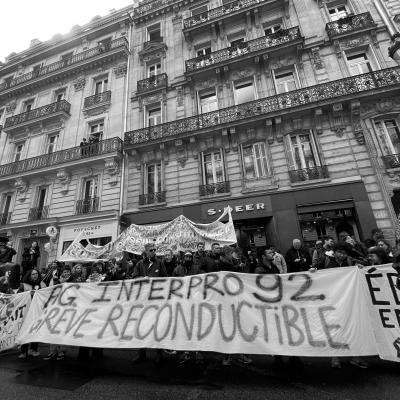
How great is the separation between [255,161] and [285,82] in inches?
188

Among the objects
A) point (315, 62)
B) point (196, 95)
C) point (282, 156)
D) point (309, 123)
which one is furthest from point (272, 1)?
point (282, 156)

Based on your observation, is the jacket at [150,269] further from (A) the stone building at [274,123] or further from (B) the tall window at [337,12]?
(B) the tall window at [337,12]

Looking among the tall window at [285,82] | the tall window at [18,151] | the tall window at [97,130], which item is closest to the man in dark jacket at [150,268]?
the tall window at [285,82]

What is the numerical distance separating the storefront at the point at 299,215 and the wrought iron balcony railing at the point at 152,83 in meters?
8.65

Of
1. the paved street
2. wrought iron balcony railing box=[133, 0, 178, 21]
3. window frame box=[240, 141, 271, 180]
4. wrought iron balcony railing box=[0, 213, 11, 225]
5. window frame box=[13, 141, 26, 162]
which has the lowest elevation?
the paved street

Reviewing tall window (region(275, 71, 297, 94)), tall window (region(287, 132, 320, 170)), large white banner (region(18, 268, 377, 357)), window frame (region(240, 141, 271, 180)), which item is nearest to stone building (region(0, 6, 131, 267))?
window frame (region(240, 141, 271, 180))

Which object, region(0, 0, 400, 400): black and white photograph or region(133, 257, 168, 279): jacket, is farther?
region(133, 257, 168, 279): jacket

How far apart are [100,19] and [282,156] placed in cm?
1909

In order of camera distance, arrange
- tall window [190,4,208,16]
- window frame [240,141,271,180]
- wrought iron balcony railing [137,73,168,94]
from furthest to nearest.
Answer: tall window [190,4,208,16], wrought iron balcony railing [137,73,168,94], window frame [240,141,271,180]

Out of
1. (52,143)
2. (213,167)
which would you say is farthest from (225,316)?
(52,143)

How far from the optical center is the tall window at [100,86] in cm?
1716

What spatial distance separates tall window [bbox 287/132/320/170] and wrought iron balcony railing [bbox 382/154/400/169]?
2.48 metres

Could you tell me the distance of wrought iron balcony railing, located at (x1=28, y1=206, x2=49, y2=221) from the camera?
14344 mm

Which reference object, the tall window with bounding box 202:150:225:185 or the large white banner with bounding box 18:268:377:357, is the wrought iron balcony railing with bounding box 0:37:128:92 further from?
the large white banner with bounding box 18:268:377:357
